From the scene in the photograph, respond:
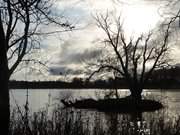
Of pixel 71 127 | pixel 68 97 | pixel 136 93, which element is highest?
pixel 71 127

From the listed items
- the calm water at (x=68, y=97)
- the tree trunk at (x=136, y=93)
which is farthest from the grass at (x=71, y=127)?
the tree trunk at (x=136, y=93)

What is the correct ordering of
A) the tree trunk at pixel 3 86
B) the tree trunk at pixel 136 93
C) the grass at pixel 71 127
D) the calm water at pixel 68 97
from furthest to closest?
the tree trunk at pixel 136 93, the calm water at pixel 68 97, the grass at pixel 71 127, the tree trunk at pixel 3 86

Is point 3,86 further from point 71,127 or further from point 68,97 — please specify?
point 68,97

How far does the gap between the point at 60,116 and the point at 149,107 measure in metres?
42.0

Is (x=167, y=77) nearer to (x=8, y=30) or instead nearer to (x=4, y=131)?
(x=8, y=30)

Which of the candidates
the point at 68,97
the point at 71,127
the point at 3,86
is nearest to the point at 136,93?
the point at 68,97

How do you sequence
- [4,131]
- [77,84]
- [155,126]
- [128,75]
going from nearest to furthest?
[4,131], [155,126], [77,84], [128,75]

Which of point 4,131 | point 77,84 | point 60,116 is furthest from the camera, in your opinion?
point 77,84

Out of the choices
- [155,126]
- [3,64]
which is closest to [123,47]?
[155,126]

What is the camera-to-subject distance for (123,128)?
9273 millimetres

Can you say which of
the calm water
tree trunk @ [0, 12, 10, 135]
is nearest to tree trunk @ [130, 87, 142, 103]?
the calm water

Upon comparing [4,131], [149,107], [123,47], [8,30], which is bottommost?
[149,107]

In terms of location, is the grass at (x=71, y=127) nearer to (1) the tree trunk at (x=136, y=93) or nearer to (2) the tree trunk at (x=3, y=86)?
(2) the tree trunk at (x=3, y=86)

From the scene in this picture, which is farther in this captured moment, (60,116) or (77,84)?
(77,84)
